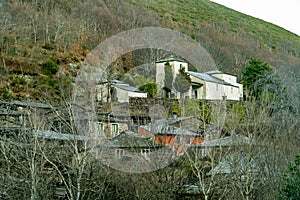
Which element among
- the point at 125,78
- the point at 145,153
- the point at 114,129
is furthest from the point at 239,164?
the point at 125,78

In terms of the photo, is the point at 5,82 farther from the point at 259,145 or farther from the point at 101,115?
the point at 259,145

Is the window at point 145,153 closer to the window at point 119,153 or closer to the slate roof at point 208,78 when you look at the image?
the window at point 119,153

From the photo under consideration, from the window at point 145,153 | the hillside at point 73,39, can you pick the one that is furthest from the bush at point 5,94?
the window at point 145,153

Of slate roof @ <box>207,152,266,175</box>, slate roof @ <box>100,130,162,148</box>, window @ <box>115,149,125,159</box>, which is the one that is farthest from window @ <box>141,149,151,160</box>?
slate roof @ <box>207,152,266,175</box>

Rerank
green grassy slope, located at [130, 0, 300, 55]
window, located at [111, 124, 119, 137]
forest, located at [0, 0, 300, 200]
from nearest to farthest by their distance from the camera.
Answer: forest, located at [0, 0, 300, 200]
window, located at [111, 124, 119, 137]
green grassy slope, located at [130, 0, 300, 55]

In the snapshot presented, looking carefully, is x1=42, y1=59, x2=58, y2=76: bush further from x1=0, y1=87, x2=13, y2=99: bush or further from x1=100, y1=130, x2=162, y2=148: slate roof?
x1=100, y1=130, x2=162, y2=148: slate roof

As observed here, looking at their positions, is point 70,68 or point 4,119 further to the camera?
point 70,68

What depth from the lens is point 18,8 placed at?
40344 millimetres

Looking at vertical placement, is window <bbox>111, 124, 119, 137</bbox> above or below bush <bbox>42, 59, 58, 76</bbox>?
below

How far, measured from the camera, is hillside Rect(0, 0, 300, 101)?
2933 cm

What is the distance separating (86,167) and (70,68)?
21.2 m

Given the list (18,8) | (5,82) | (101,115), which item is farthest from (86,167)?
(18,8)

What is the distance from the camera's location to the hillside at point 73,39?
96.2 feet

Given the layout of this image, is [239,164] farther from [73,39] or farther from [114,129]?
[73,39]
